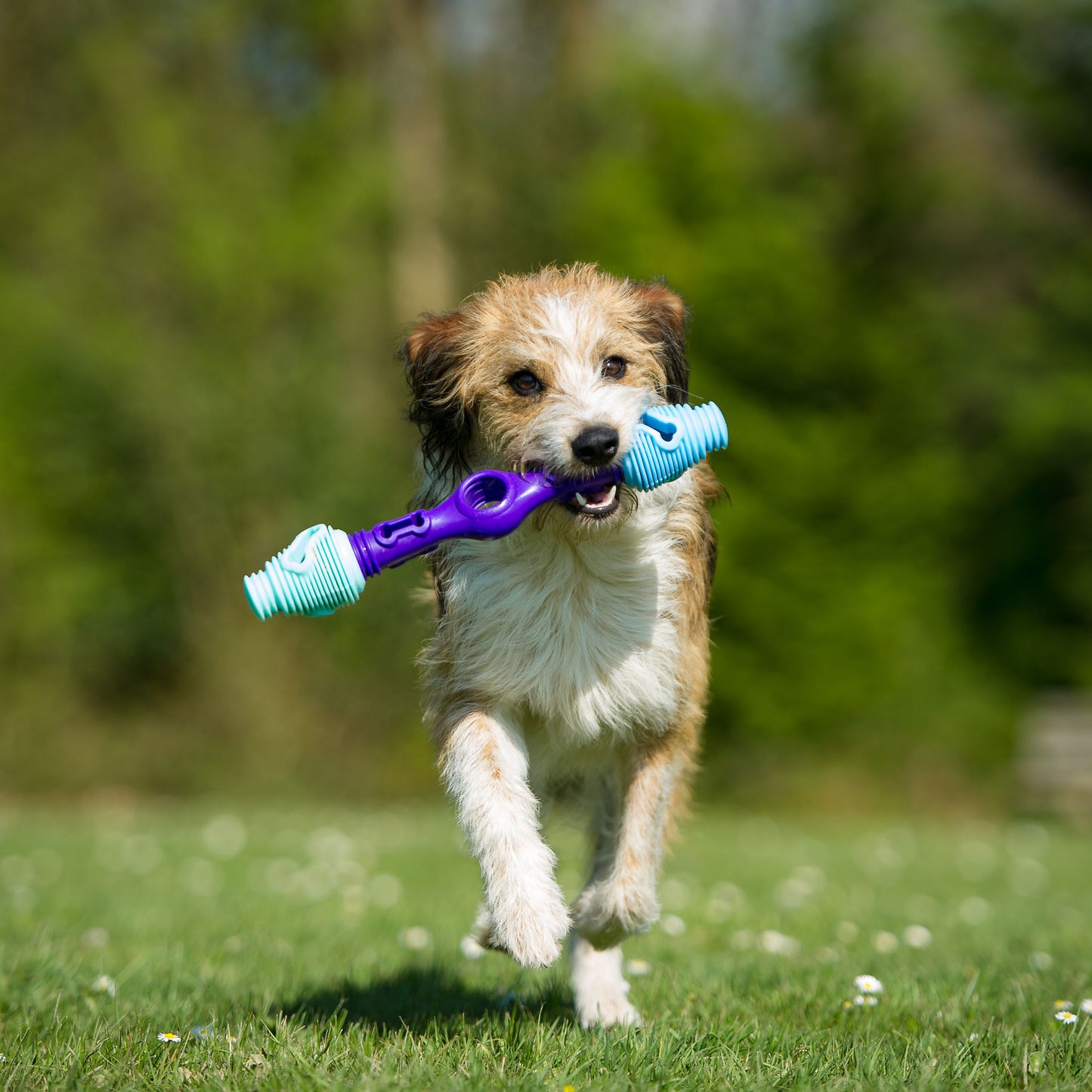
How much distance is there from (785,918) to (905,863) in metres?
3.63

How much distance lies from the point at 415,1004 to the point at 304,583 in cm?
144

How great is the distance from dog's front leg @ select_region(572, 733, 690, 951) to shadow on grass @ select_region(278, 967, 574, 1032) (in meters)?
0.30

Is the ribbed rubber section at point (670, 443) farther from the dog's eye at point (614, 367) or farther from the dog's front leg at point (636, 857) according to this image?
the dog's front leg at point (636, 857)

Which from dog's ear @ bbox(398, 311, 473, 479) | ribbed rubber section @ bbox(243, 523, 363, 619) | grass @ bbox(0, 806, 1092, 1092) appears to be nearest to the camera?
grass @ bbox(0, 806, 1092, 1092)

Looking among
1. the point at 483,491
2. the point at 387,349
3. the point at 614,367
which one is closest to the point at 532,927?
the point at 483,491

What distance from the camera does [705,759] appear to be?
15602 mm

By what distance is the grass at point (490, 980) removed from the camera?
3.05m

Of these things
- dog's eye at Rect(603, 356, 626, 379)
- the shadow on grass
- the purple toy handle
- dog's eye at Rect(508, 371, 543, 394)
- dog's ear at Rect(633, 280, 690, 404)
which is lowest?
the shadow on grass

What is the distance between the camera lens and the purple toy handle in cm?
348

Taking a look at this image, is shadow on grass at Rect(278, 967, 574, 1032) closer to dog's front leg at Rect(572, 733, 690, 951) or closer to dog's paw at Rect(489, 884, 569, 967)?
dog's front leg at Rect(572, 733, 690, 951)

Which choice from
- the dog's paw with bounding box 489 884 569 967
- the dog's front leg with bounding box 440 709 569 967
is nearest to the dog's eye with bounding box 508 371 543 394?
the dog's front leg with bounding box 440 709 569 967

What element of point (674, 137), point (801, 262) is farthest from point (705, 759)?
point (674, 137)

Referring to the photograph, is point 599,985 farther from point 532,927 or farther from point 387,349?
point 387,349

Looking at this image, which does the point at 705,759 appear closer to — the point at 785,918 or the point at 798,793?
the point at 798,793
